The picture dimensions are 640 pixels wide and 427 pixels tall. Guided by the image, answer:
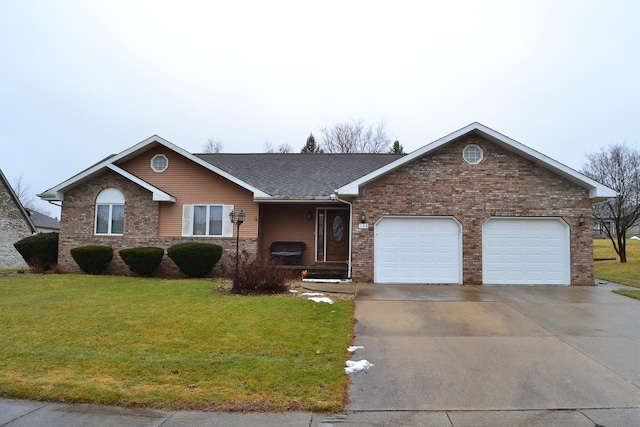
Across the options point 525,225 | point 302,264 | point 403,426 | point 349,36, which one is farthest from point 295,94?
point 403,426

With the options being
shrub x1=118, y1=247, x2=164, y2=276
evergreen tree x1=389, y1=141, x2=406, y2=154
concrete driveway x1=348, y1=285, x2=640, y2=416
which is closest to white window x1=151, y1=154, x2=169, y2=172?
shrub x1=118, y1=247, x2=164, y2=276

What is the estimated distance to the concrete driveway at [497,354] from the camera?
4.13 meters

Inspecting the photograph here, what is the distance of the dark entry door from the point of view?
15312mm

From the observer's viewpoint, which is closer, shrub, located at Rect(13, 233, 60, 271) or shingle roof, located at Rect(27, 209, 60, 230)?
shrub, located at Rect(13, 233, 60, 271)

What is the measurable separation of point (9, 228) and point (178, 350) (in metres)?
26.3

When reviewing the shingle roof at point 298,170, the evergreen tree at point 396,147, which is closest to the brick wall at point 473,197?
the shingle roof at point 298,170

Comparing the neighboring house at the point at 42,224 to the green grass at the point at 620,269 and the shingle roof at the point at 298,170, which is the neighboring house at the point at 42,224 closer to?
the shingle roof at the point at 298,170

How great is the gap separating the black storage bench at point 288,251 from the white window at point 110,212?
570 centimetres

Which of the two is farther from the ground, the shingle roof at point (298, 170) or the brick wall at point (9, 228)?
the shingle roof at point (298, 170)

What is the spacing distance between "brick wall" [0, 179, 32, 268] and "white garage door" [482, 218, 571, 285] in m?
27.3

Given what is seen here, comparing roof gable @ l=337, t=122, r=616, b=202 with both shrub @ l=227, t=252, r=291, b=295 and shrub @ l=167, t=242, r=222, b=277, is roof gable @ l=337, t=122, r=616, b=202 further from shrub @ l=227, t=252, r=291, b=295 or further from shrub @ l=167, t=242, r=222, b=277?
shrub @ l=167, t=242, r=222, b=277

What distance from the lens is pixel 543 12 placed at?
38.2 feet

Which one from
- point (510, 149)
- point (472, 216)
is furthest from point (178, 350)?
point (510, 149)

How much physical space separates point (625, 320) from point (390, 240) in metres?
6.20
